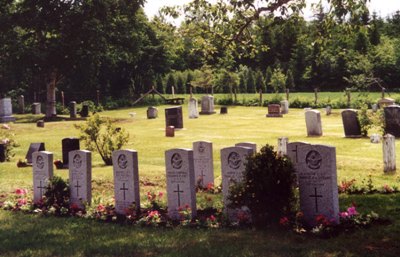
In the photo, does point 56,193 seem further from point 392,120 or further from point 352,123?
point 392,120

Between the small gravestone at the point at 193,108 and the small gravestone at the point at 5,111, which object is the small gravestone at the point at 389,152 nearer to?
the small gravestone at the point at 193,108

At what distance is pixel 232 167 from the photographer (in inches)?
392

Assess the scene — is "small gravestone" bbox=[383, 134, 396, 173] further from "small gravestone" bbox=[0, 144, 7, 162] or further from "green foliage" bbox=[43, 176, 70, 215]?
"small gravestone" bbox=[0, 144, 7, 162]

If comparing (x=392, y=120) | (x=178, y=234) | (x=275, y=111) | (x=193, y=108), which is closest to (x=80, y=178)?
(x=178, y=234)

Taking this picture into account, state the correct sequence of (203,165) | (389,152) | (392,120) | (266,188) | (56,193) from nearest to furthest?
(266,188) < (56,193) < (203,165) < (389,152) < (392,120)

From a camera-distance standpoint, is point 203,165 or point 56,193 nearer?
point 56,193

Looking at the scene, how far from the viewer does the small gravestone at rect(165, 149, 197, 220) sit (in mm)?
10094

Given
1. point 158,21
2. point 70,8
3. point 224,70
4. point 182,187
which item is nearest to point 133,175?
point 182,187

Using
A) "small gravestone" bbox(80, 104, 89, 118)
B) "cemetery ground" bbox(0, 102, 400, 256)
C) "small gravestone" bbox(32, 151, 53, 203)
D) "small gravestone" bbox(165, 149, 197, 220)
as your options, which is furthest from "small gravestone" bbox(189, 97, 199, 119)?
"small gravestone" bbox(165, 149, 197, 220)

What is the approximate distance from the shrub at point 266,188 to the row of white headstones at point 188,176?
1.29 ft

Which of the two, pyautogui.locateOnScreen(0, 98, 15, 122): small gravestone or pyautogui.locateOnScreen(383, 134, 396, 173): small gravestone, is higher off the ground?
pyautogui.locateOnScreen(0, 98, 15, 122): small gravestone

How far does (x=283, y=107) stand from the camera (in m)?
40.9

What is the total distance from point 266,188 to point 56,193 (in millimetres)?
5128

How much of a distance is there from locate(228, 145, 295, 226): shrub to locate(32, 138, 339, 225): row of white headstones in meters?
0.39
